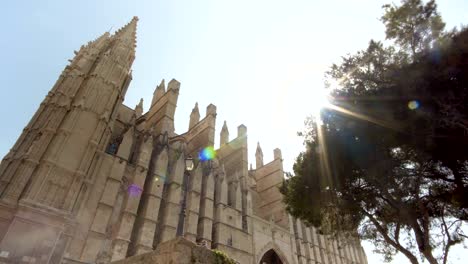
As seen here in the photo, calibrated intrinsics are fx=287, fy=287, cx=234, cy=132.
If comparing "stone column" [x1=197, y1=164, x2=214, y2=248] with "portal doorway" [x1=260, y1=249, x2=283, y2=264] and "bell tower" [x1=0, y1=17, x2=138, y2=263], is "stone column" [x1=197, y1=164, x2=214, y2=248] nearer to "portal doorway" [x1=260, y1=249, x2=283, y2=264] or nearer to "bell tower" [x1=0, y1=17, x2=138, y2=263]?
"portal doorway" [x1=260, y1=249, x2=283, y2=264]

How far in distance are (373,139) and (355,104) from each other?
4.08 feet

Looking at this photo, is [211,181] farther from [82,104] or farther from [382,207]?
[382,207]

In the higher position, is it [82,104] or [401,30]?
[82,104]

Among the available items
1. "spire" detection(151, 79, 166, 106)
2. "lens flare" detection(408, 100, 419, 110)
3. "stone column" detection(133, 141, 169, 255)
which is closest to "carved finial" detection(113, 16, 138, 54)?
"spire" detection(151, 79, 166, 106)

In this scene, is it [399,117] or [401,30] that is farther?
[401,30]

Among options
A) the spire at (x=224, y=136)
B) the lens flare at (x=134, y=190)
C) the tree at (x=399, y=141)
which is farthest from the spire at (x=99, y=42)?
the tree at (x=399, y=141)

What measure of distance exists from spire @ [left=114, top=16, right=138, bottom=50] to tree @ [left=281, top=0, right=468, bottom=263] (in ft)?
49.4

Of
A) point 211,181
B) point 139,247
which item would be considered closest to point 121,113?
point 211,181

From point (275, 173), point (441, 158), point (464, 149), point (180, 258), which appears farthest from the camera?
point (275, 173)

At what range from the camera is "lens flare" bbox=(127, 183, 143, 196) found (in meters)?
15.4

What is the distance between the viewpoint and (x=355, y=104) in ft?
30.6

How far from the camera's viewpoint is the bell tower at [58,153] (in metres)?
11.0

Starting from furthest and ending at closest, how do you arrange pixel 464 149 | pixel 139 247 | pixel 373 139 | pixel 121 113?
pixel 121 113 < pixel 139 247 < pixel 373 139 < pixel 464 149

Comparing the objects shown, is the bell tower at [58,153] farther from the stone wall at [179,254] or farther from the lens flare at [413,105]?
Result: the lens flare at [413,105]
